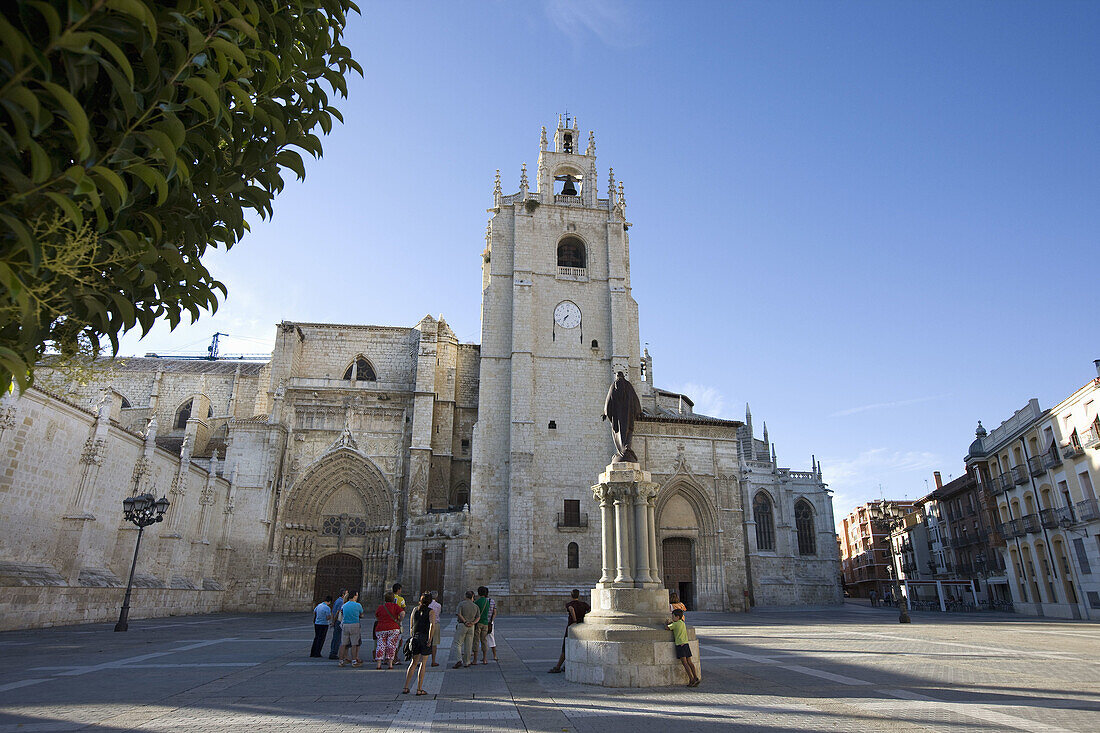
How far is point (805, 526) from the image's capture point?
3881 centimetres

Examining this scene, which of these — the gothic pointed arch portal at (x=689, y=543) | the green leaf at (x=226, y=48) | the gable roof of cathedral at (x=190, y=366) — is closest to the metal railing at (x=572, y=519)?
the gothic pointed arch portal at (x=689, y=543)

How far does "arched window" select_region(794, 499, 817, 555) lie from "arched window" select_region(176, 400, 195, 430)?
34.3 meters

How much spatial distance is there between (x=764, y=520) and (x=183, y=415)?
31.9 metres

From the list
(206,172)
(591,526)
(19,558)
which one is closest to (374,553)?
(591,526)

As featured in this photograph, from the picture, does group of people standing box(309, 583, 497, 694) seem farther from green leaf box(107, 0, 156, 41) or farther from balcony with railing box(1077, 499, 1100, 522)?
balcony with railing box(1077, 499, 1100, 522)

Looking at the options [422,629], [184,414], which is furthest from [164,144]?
[184,414]

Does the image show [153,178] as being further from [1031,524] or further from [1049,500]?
[1031,524]

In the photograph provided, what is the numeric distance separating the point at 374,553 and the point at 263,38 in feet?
87.1

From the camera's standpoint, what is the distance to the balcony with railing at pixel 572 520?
84.3ft

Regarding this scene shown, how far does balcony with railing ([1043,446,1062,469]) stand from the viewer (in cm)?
2289

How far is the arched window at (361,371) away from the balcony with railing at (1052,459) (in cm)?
2810

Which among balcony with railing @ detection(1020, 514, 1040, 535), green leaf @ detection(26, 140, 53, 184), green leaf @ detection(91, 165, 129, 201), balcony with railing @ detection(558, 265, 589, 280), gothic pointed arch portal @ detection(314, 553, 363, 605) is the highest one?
balcony with railing @ detection(558, 265, 589, 280)

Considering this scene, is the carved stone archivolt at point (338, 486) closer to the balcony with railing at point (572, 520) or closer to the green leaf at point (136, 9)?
the balcony with railing at point (572, 520)

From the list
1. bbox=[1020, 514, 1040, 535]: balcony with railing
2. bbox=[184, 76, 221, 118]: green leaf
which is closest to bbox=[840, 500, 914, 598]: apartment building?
bbox=[1020, 514, 1040, 535]: balcony with railing
